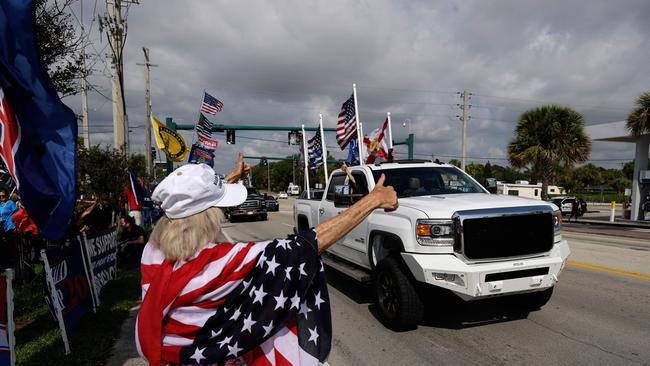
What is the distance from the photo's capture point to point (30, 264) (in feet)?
26.1

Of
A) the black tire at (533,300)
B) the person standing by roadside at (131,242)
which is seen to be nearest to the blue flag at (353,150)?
the person standing by roadside at (131,242)

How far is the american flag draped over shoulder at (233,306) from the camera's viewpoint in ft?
5.49

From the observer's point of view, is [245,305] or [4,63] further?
[4,63]

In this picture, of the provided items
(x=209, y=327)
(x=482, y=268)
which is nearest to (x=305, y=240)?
(x=209, y=327)

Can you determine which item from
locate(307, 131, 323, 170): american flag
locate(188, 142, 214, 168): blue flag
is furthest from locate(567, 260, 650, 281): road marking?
locate(188, 142, 214, 168): blue flag

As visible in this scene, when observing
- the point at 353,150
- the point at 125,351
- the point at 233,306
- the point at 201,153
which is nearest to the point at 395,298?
the point at 125,351

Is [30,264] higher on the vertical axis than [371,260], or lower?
lower

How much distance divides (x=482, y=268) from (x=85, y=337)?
4.38 m

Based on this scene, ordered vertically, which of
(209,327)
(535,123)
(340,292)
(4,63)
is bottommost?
(340,292)

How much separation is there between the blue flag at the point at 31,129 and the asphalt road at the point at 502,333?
78.4 inches

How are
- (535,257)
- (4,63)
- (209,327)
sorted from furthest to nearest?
(535,257) → (4,63) → (209,327)

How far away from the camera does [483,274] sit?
434 centimetres

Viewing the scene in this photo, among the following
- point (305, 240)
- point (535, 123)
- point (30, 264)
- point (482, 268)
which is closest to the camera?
point (305, 240)

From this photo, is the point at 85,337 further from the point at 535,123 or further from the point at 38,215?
the point at 535,123
